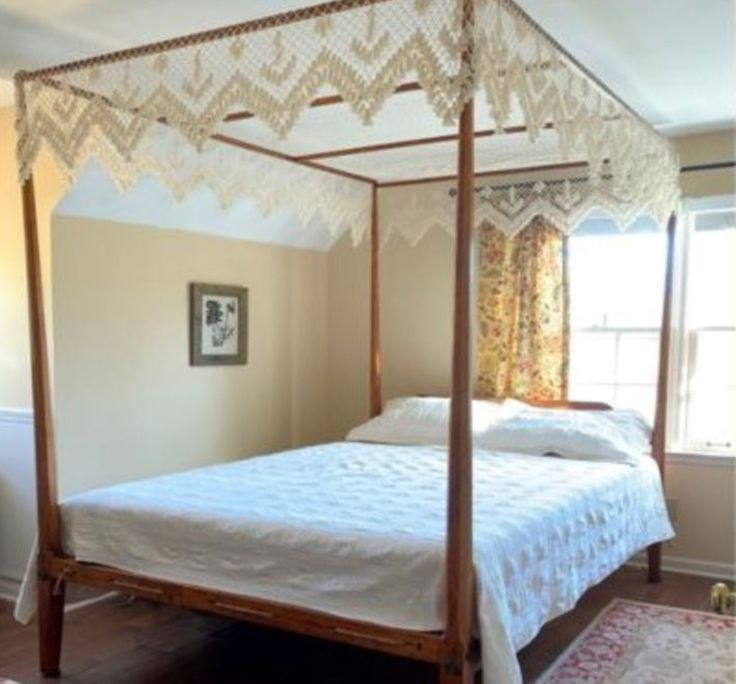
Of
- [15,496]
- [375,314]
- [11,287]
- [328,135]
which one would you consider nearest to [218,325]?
[375,314]

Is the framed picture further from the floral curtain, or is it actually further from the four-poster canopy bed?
the floral curtain

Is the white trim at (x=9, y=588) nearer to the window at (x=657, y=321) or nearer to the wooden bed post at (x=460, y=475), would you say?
the wooden bed post at (x=460, y=475)

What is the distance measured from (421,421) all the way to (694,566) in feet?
5.39

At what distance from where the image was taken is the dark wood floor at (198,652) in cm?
306

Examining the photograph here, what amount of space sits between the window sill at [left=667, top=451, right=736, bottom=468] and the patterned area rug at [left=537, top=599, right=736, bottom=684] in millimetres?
871

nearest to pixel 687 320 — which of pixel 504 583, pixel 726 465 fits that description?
pixel 726 465

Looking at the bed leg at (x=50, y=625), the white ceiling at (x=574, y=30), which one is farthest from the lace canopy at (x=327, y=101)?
the bed leg at (x=50, y=625)

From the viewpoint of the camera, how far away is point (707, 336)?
441 cm

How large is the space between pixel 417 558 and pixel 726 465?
2566 mm

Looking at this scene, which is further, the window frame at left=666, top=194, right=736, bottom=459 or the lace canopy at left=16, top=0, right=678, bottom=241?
the window frame at left=666, top=194, right=736, bottom=459

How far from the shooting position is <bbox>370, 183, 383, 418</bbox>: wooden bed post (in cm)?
483

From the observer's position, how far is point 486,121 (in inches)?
155

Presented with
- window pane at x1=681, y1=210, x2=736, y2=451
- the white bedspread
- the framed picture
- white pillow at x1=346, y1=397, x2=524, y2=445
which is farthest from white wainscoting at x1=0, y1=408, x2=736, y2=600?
window pane at x1=681, y1=210, x2=736, y2=451

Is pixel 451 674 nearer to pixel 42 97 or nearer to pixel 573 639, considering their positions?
pixel 573 639
